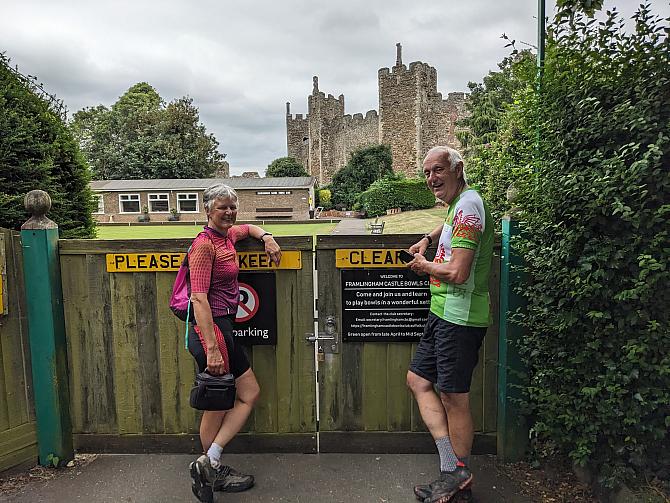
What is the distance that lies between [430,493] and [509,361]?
0.93 meters

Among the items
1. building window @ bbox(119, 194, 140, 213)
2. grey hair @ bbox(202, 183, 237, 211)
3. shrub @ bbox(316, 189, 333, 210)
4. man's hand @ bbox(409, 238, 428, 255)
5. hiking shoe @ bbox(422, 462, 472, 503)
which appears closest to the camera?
hiking shoe @ bbox(422, 462, 472, 503)

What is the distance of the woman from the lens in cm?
264

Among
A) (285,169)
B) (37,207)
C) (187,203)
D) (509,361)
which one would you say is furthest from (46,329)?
(285,169)

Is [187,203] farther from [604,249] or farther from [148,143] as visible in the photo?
[604,249]

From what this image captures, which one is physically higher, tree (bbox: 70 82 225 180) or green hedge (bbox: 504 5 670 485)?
tree (bbox: 70 82 225 180)

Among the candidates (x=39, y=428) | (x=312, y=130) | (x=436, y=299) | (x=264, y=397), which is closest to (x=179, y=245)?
(x=264, y=397)

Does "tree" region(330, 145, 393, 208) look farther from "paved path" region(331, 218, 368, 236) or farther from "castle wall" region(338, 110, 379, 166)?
"paved path" region(331, 218, 368, 236)

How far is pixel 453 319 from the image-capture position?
2.62 metres

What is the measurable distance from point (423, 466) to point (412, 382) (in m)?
0.71

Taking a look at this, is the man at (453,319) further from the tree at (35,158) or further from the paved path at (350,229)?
the paved path at (350,229)

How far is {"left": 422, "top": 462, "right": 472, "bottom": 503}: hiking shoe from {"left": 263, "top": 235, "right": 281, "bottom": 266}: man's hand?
1585 millimetres

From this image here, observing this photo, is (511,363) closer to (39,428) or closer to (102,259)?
(102,259)

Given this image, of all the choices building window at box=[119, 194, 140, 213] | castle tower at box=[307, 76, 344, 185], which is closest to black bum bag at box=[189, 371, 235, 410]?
building window at box=[119, 194, 140, 213]

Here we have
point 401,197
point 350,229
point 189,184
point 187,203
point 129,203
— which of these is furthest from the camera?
point 189,184
